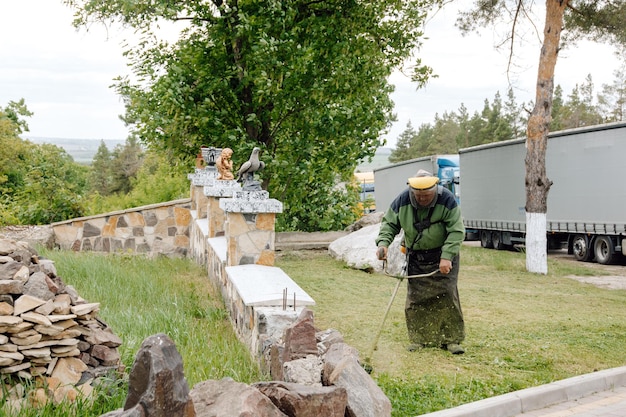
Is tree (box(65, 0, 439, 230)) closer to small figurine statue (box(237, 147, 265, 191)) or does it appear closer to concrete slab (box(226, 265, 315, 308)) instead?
small figurine statue (box(237, 147, 265, 191))

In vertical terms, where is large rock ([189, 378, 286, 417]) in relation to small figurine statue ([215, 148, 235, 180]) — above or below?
below

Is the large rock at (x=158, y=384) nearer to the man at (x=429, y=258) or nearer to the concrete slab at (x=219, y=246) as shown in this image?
the man at (x=429, y=258)

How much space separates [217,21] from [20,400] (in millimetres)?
11377

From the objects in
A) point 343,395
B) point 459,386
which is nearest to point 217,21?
point 459,386

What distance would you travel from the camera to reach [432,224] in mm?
7020

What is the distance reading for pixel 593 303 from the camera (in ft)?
35.6

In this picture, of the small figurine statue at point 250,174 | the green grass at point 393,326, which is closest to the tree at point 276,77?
the green grass at point 393,326

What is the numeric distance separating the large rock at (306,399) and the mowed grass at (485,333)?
3.63ft

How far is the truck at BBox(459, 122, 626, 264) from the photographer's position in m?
17.3

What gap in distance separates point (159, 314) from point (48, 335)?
2.48m

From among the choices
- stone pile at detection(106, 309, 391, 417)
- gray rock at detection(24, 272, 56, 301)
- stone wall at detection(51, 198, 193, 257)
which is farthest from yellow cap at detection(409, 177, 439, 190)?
stone wall at detection(51, 198, 193, 257)

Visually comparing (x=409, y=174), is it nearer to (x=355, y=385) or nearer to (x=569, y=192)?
(x=569, y=192)

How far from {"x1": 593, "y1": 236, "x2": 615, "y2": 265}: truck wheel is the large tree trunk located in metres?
2.69

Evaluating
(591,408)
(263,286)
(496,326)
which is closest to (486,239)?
(496,326)
